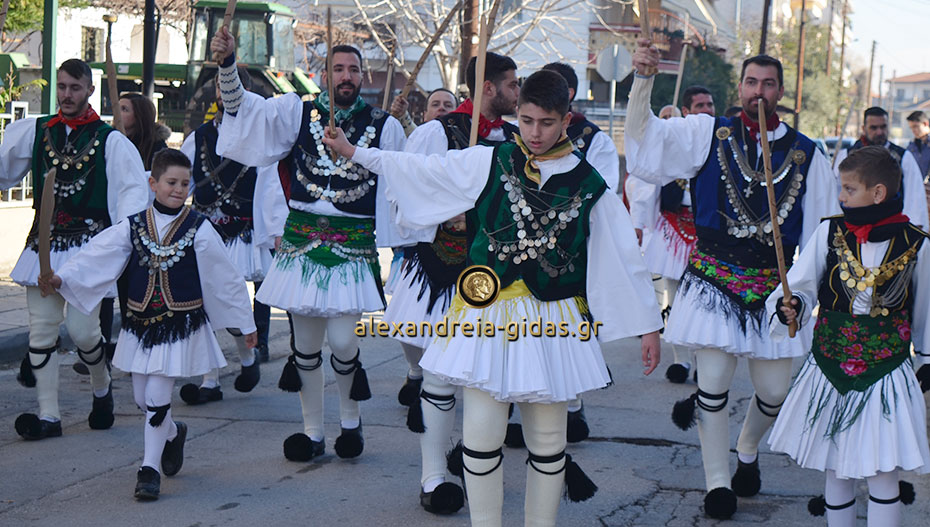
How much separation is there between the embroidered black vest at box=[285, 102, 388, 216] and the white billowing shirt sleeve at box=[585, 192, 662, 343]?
1876mm

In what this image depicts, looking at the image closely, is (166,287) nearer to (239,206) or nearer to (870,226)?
(239,206)

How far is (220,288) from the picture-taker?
243 inches

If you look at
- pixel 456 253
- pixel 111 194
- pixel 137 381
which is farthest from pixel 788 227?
pixel 111 194

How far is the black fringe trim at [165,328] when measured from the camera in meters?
5.95

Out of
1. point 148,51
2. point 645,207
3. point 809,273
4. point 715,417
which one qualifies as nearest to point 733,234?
point 809,273

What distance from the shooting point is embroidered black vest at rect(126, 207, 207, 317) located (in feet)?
19.8

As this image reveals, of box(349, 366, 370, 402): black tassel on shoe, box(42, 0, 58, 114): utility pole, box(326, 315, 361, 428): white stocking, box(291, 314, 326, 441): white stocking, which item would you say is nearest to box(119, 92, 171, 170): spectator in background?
box(291, 314, 326, 441): white stocking

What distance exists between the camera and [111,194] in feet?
22.7

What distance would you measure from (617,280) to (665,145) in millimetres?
1362

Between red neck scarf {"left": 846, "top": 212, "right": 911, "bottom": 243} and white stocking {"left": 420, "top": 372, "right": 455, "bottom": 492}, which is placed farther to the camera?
white stocking {"left": 420, "top": 372, "right": 455, "bottom": 492}

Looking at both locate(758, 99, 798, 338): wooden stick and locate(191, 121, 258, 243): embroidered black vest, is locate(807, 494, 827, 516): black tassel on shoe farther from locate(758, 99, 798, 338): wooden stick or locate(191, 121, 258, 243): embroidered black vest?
locate(191, 121, 258, 243): embroidered black vest

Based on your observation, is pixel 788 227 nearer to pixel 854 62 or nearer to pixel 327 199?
pixel 327 199

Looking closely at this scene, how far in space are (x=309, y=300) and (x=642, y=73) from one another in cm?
209

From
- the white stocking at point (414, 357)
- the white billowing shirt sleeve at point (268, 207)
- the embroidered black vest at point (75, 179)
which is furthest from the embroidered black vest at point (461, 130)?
the white billowing shirt sleeve at point (268, 207)
